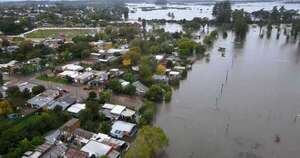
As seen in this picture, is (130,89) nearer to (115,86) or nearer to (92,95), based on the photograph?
(115,86)

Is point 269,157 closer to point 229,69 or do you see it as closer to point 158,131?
point 158,131

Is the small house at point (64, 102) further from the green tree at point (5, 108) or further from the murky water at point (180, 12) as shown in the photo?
the murky water at point (180, 12)

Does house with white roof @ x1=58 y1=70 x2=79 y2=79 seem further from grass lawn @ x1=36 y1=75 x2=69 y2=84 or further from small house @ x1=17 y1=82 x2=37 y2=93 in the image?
small house @ x1=17 y1=82 x2=37 y2=93

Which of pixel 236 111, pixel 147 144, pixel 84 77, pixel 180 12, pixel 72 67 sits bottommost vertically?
pixel 236 111

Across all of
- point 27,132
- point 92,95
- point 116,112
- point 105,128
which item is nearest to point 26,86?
point 92,95

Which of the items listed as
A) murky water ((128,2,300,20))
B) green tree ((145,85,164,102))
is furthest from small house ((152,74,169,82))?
murky water ((128,2,300,20))

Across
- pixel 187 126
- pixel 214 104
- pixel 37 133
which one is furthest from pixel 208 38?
pixel 37 133
